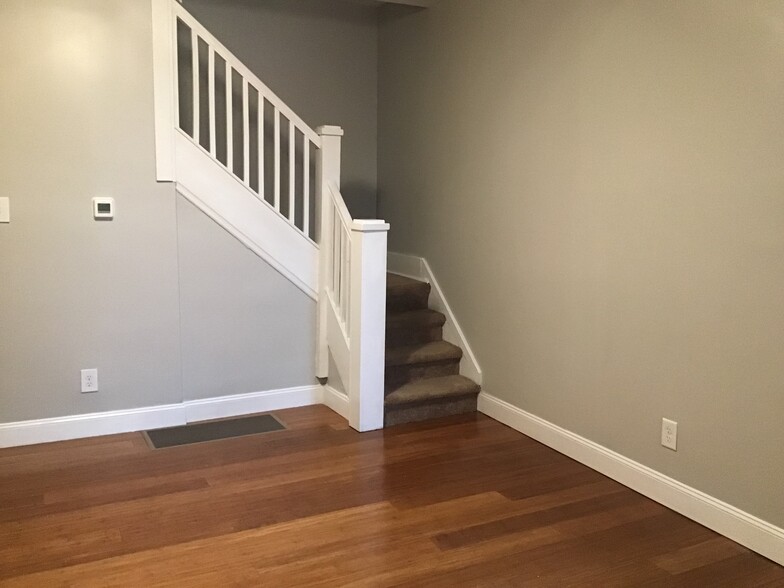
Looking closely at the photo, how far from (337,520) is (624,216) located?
176 cm

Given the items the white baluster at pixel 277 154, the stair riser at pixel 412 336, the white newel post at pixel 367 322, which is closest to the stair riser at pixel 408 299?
the stair riser at pixel 412 336

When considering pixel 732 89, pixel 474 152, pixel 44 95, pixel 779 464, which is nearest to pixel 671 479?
pixel 779 464

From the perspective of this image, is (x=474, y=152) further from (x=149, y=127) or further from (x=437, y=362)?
(x=149, y=127)

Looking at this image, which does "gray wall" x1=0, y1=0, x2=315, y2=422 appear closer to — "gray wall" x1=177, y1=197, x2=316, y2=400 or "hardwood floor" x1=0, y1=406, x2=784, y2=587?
"gray wall" x1=177, y1=197, x2=316, y2=400

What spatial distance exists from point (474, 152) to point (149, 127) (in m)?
1.77

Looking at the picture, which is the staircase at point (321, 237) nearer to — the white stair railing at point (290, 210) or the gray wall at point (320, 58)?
the white stair railing at point (290, 210)

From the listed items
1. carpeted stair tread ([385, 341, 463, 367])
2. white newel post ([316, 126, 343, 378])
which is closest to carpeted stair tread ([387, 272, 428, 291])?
carpeted stair tread ([385, 341, 463, 367])

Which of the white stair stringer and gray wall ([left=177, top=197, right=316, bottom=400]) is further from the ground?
the white stair stringer

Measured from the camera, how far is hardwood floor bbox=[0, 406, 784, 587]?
233 cm

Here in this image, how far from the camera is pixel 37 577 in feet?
7.39

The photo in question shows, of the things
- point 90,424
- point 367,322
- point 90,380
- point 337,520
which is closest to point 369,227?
point 367,322

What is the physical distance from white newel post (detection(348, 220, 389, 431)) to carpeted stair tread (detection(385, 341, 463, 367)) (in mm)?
306

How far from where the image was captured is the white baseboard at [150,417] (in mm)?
3387

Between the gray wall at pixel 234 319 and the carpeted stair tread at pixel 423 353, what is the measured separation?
489 mm
